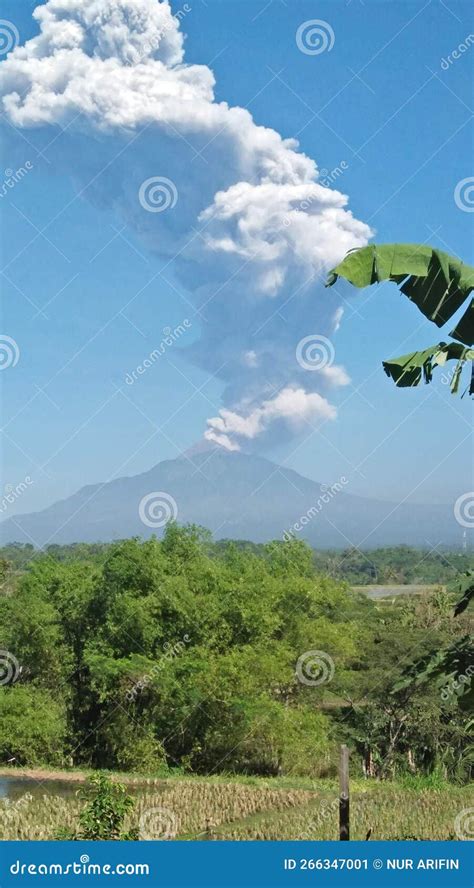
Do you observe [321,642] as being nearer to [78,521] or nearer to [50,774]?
[50,774]

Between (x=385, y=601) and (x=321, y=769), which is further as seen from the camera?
(x=385, y=601)

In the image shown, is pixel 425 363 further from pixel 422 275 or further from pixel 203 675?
pixel 203 675

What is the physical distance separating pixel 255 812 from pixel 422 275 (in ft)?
32.7

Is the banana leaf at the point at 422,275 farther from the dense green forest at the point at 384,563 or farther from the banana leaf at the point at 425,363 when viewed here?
the dense green forest at the point at 384,563

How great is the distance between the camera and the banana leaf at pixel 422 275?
4551 millimetres

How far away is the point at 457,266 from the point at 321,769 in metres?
14.1

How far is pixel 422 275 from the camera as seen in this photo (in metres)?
4.68

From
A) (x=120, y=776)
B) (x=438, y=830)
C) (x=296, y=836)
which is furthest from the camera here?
(x=120, y=776)

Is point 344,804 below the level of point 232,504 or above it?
below

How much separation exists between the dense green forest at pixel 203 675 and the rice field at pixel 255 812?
4.67ft

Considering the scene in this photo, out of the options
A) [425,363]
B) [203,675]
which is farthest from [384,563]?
[425,363]

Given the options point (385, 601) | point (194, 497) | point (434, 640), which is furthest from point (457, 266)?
point (194, 497)

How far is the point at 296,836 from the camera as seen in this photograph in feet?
31.0

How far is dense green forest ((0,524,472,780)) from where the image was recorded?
16.9m
